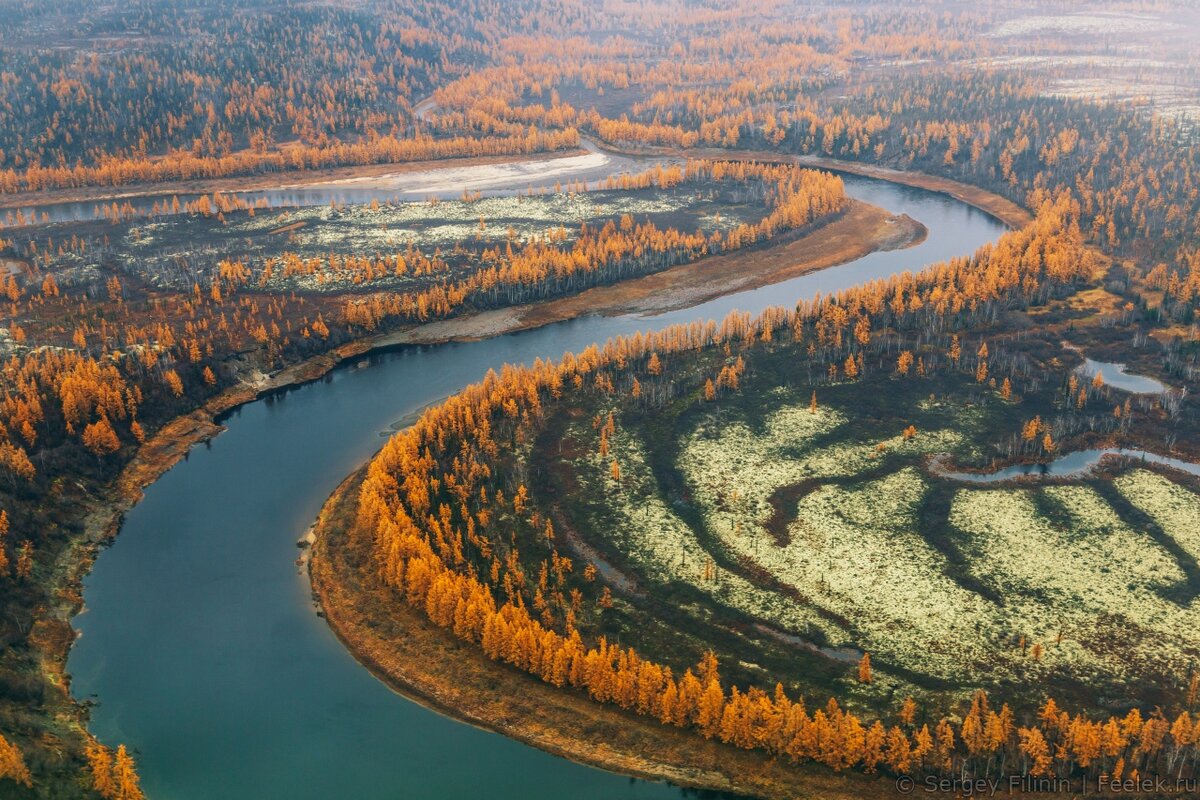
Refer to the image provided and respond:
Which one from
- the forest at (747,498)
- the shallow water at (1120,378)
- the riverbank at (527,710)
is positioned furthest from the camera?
the shallow water at (1120,378)

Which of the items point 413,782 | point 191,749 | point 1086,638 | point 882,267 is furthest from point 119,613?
point 882,267

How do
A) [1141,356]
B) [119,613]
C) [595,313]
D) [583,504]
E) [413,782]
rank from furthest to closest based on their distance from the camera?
[595,313] < [1141,356] < [583,504] < [119,613] < [413,782]

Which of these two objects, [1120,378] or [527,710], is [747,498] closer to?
[527,710]

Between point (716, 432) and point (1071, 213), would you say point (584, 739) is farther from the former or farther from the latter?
point (1071, 213)

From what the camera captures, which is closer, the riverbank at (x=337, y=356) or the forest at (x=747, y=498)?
the forest at (x=747, y=498)

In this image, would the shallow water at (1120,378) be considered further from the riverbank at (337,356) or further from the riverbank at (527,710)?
the riverbank at (527,710)

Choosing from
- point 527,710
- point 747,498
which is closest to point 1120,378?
point 747,498

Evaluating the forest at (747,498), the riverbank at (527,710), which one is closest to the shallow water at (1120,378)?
the forest at (747,498)

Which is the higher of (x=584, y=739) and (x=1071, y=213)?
(x=1071, y=213)
